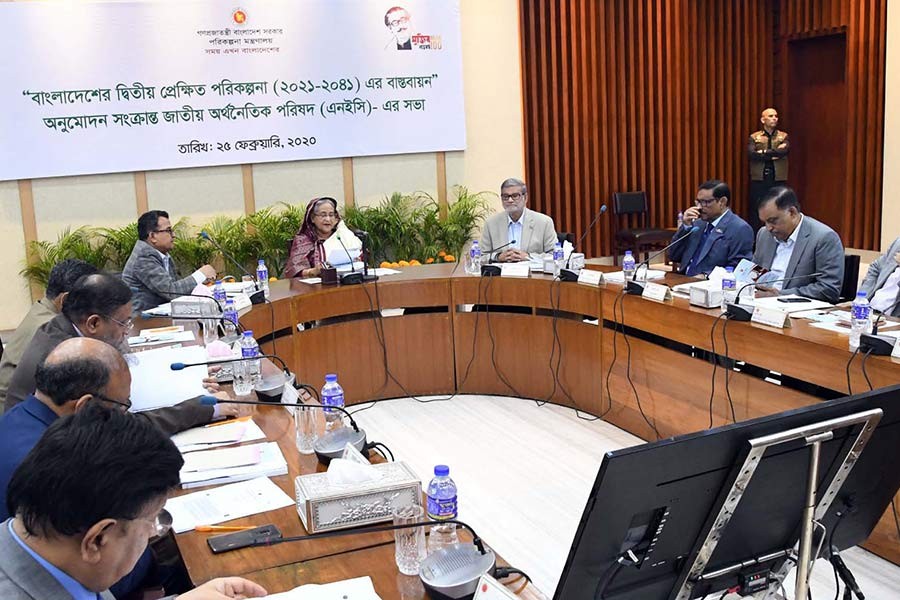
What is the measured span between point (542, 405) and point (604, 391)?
49 centimetres

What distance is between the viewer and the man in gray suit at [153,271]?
500 centimetres

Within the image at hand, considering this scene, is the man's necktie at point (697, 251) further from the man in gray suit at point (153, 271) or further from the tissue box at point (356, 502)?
the tissue box at point (356, 502)

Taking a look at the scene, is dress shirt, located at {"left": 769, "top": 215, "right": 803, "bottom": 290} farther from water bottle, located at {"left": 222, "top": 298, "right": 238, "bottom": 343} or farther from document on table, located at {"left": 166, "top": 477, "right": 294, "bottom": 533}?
document on table, located at {"left": 166, "top": 477, "right": 294, "bottom": 533}

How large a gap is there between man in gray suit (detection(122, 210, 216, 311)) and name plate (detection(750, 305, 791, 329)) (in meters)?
2.97

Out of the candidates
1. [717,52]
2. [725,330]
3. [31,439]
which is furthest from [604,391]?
[717,52]

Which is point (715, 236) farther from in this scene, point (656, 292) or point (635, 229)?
point (635, 229)

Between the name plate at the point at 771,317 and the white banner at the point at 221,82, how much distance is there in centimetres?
451

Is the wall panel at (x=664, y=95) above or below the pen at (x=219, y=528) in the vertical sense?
above

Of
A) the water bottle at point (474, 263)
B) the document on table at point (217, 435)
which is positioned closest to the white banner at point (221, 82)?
the water bottle at point (474, 263)

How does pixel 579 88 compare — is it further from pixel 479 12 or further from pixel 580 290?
pixel 580 290

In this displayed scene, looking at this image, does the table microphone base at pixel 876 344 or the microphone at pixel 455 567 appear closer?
the microphone at pixel 455 567

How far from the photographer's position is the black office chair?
28.6 ft

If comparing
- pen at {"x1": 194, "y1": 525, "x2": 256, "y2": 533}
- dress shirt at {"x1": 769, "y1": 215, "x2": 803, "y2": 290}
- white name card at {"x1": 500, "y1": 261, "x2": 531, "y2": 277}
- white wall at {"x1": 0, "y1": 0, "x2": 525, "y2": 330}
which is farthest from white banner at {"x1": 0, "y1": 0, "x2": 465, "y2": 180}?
pen at {"x1": 194, "y1": 525, "x2": 256, "y2": 533}

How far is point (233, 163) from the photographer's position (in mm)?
7250
